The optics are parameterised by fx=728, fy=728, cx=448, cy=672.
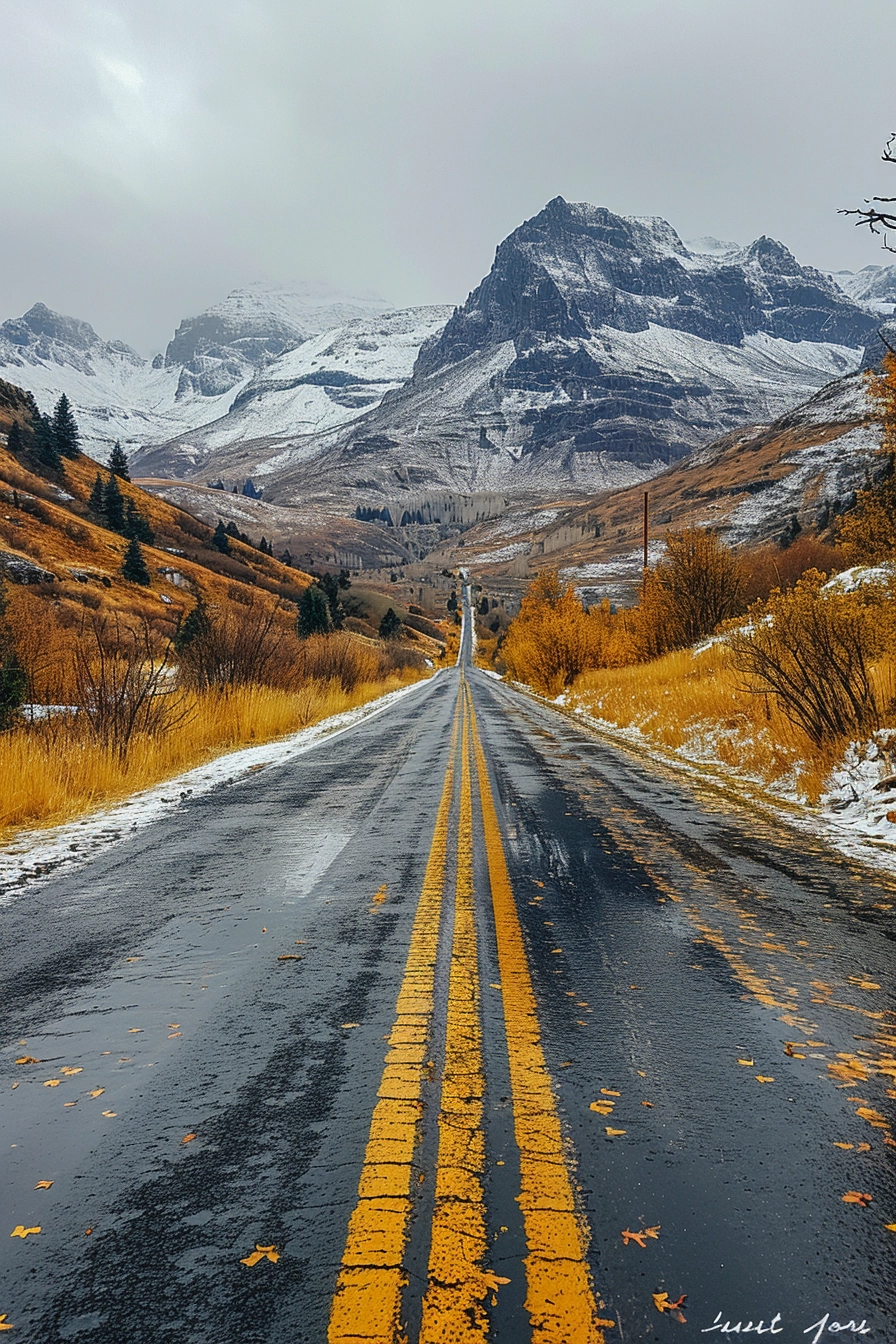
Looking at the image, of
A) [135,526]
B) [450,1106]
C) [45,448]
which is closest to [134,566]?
[135,526]

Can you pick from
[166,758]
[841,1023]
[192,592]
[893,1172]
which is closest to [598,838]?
[841,1023]

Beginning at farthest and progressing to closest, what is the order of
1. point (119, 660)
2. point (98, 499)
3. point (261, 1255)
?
point (98, 499)
point (119, 660)
point (261, 1255)

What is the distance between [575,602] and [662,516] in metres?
118

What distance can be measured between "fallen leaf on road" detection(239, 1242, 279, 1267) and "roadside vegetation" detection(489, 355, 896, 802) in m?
7.47

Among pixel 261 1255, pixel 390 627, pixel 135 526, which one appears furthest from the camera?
pixel 390 627

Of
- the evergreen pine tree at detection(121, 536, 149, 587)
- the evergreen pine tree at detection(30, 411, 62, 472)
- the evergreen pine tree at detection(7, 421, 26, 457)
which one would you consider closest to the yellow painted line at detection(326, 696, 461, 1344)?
the evergreen pine tree at detection(121, 536, 149, 587)

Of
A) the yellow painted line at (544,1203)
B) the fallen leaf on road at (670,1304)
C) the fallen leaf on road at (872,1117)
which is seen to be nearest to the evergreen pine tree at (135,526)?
the yellow painted line at (544,1203)

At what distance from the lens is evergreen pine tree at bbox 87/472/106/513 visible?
5619 cm

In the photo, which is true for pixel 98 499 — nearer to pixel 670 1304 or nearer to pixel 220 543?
pixel 220 543


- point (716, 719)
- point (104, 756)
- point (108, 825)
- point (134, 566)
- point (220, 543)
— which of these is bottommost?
point (108, 825)

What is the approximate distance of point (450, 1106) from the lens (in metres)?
2.30

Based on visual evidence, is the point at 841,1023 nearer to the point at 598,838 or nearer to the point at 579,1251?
the point at 579,1251

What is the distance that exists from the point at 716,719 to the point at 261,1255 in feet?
39.4

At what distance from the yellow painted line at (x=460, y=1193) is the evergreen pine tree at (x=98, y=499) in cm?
6088
